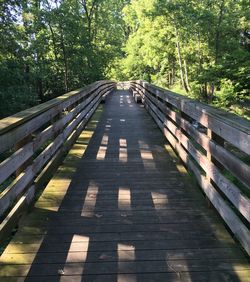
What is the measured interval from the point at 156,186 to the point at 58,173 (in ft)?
5.11

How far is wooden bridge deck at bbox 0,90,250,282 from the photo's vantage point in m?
3.07

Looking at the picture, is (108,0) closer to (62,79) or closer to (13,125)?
(62,79)

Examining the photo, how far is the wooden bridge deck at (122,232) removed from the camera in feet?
10.1

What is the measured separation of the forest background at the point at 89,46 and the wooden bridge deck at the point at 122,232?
7133 mm

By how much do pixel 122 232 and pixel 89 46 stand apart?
22.4m

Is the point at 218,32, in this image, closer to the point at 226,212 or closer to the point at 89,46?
the point at 89,46

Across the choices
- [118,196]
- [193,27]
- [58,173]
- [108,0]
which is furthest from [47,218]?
[108,0]

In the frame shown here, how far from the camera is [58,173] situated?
18.8 ft

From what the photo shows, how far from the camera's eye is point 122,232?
3.75 meters

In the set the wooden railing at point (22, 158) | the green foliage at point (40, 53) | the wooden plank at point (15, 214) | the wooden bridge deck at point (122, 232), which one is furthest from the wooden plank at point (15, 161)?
the green foliage at point (40, 53)

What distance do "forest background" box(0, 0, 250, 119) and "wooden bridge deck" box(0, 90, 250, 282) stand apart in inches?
281

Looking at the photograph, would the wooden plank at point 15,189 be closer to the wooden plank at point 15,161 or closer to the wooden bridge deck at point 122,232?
the wooden plank at point 15,161

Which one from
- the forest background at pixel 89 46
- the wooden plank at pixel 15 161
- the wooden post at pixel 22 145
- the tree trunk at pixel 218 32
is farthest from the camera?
the tree trunk at pixel 218 32

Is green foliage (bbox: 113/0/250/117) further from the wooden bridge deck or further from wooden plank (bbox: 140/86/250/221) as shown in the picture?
wooden plank (bbox: 140/86/250/221)
